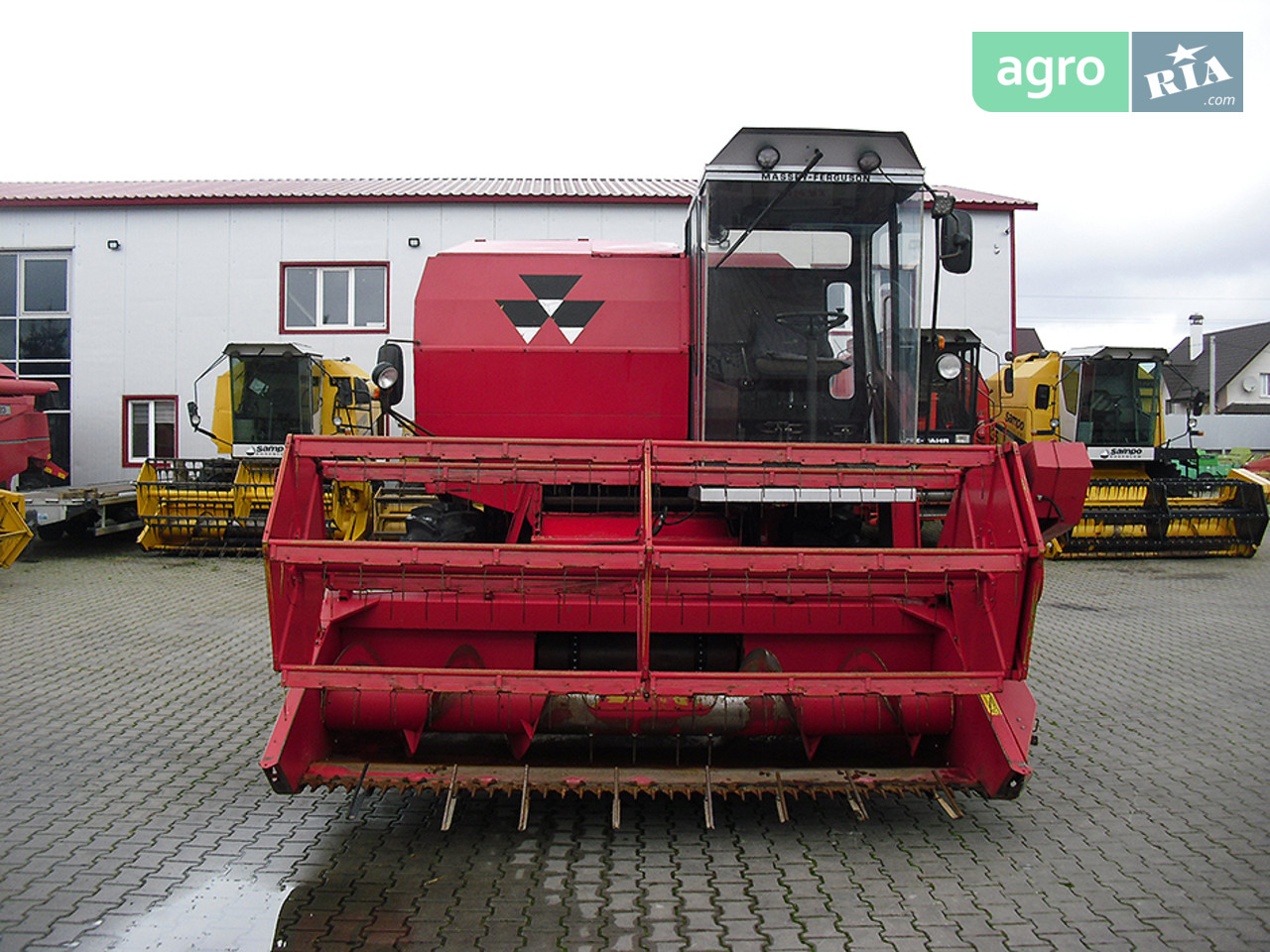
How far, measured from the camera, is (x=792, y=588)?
377 centimetres

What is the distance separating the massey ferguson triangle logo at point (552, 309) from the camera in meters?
5.48

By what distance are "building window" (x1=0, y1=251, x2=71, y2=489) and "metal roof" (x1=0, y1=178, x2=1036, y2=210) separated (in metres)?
1.14

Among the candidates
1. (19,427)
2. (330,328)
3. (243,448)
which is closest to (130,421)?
(330,328)

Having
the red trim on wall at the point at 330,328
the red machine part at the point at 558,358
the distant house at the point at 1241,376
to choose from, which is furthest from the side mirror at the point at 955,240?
the distant house at the point at 1241,376

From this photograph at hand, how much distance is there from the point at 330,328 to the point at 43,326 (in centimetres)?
573

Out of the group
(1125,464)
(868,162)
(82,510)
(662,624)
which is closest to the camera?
(662,624)

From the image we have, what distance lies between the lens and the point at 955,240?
4.57m

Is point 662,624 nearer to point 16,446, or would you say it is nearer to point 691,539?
point 691,539

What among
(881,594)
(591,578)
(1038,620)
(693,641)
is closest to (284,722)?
(591,578)

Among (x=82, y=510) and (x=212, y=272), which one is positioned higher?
(x=212, y=272)

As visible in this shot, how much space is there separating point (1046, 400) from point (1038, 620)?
6187mm

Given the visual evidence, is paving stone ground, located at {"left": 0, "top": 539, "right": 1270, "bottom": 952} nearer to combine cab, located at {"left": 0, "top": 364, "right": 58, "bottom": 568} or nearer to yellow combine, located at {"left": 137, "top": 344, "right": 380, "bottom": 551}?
combine cab, located at {"left": 0, "top": 364, "right": 58, "bottom": 568}

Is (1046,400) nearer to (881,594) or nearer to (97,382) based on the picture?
(881,594)

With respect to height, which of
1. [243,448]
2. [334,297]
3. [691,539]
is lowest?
[691,539]
